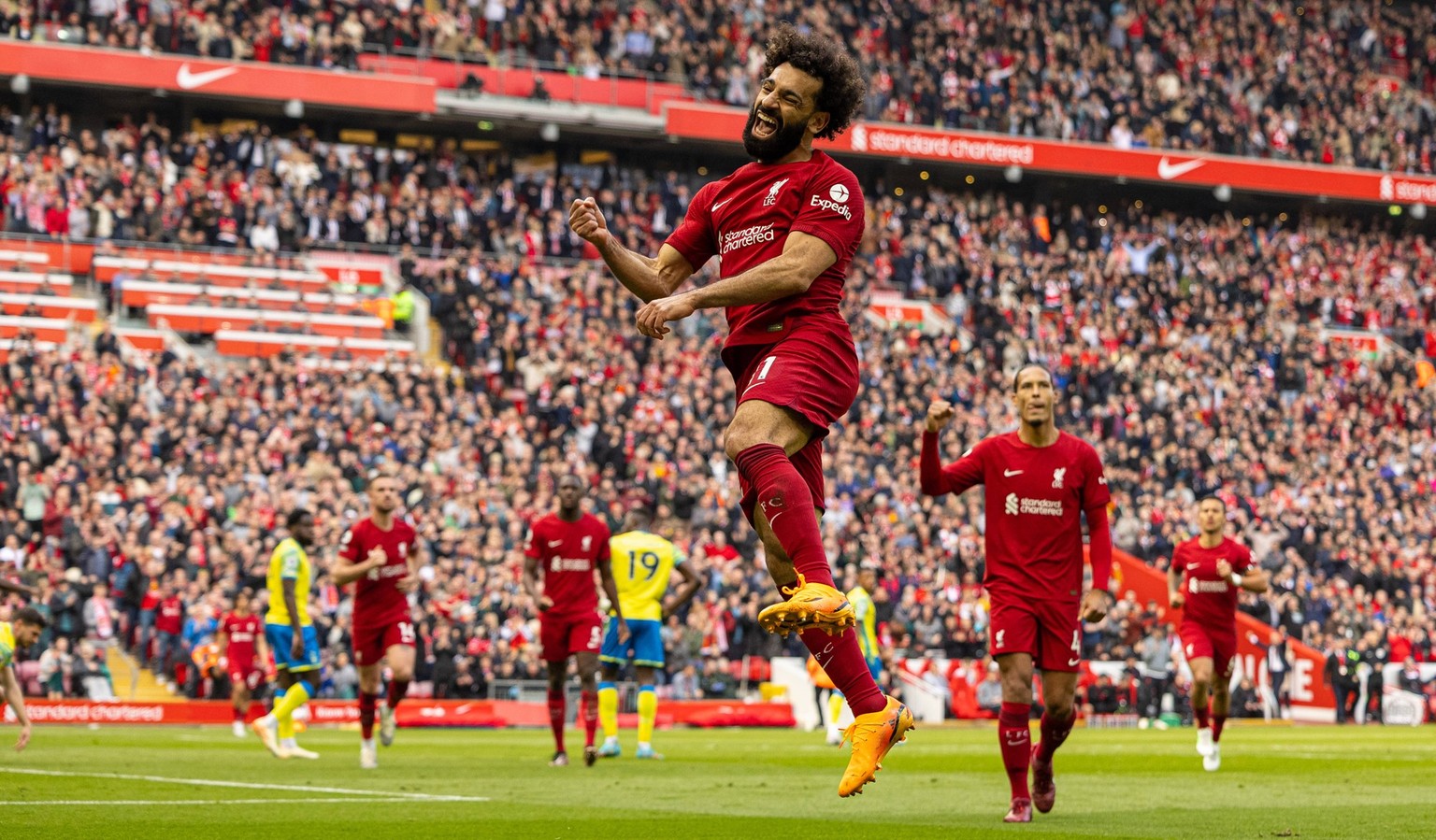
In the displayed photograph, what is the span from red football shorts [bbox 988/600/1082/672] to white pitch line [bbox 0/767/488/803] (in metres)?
3.63

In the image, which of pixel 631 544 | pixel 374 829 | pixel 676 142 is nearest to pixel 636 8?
pixel 676 142

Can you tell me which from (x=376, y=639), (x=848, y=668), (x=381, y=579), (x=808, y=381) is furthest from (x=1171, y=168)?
(x=848, y=668)

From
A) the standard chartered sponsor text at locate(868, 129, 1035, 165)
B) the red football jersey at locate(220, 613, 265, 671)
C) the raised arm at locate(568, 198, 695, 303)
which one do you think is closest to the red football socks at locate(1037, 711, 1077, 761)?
the raised arm at locate(568, 198, 695, 303)

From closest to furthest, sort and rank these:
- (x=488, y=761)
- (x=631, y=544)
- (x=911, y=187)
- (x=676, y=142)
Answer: (x=488, y=761) → (x=631, y=544) → (x=676, y=142) → (x=911, y=187)

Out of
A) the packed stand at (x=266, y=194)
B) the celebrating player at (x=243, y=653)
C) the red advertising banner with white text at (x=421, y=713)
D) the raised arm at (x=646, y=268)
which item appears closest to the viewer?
the raised arm at (x=646, y=268)

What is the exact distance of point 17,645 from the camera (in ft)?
51.2

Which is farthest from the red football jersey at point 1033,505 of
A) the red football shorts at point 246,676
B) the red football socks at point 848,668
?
→ the red football shorts at point 246,676

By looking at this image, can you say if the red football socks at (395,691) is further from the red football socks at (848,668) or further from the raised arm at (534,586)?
the red football socks at (848,668)

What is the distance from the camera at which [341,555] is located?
17.1 m

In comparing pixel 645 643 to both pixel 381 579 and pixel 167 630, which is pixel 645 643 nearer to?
pixel 381 579

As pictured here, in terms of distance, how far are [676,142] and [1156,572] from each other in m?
16.2

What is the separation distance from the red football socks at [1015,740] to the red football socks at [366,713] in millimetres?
7054

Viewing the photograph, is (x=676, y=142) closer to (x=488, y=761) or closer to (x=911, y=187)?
(x=911, y=187)

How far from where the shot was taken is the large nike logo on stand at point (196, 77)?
39344 millimetres
